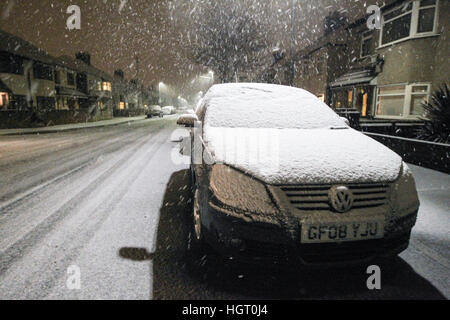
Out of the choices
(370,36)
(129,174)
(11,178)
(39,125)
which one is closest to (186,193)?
(129,174)

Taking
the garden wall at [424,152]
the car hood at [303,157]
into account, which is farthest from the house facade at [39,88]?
the garden wall at [424,152]

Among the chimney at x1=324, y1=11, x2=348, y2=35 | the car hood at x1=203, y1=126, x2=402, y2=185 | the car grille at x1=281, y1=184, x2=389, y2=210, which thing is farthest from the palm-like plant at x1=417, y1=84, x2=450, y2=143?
the chimney at x1=324, y1=11, x2=348, y2=35

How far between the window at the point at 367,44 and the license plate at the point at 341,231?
17790 millimetres

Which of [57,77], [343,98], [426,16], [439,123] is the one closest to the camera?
[439,123]

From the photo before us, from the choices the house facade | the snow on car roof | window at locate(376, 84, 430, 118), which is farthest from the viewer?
the house facade

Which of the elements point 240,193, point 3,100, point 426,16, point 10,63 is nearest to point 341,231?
point 240,193

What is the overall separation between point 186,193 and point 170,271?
2.47m

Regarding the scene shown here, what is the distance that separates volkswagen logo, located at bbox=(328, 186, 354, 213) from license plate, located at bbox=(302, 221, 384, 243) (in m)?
0.12

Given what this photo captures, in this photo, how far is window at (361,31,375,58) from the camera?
1695 cm

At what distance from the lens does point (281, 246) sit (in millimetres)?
2023

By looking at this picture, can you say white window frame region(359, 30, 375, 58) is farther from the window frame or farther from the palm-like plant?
the window frame

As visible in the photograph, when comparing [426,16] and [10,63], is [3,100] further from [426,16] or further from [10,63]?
[426,16]

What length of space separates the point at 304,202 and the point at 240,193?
1.54 ft

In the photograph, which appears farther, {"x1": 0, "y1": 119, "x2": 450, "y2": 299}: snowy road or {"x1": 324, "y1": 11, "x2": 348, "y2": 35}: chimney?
{"x1": 324, "y1": 11, "x2": 348, "y2": 35}: chimney
